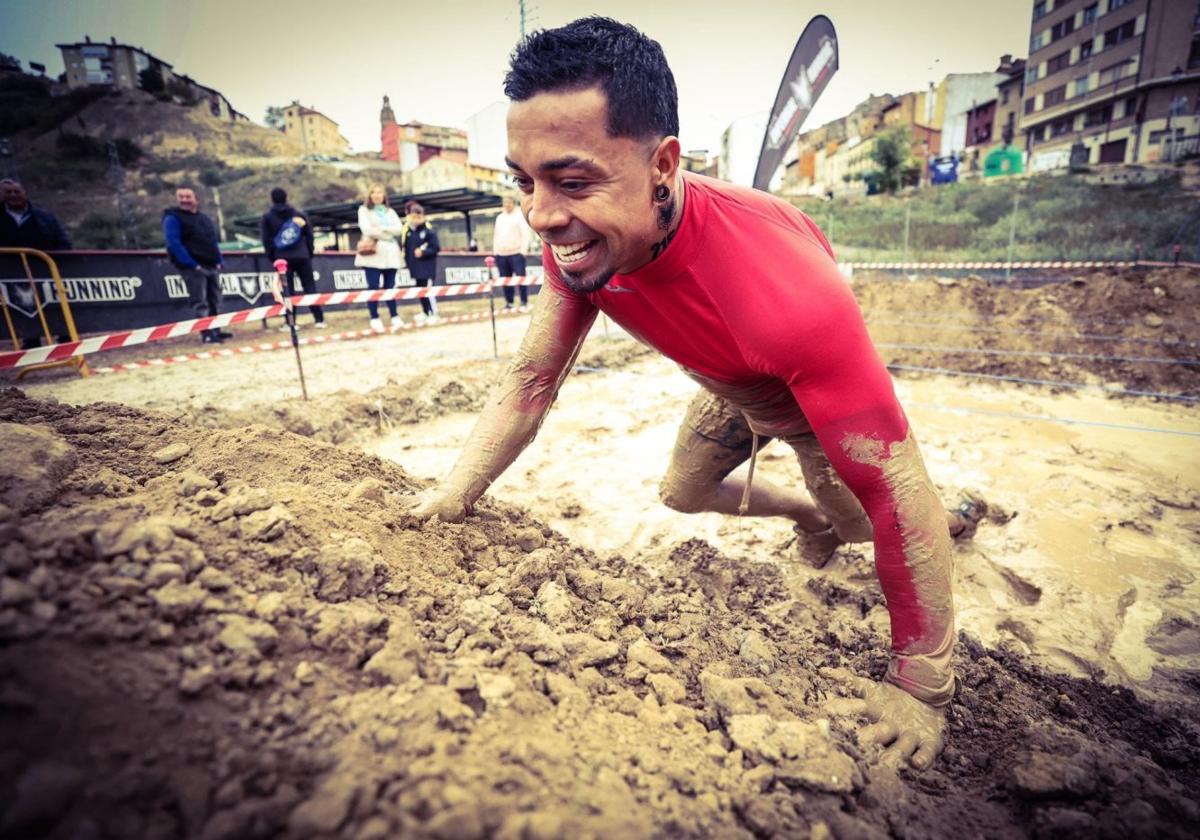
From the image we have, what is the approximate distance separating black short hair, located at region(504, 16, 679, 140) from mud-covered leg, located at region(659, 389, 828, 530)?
1.17 meters

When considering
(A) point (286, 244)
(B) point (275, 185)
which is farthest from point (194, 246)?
(B) point (275, 185)

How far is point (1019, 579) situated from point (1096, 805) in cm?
178

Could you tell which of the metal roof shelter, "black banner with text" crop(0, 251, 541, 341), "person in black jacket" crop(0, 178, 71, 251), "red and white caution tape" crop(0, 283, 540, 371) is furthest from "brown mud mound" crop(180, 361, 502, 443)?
the metal roof shelter

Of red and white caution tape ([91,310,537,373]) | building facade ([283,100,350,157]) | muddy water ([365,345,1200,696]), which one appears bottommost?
muddy water ([365,345,1200,696])

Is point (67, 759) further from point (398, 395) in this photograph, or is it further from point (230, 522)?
point (398, 395)

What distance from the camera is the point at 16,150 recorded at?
1854 inches

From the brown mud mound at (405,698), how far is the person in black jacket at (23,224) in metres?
6.68

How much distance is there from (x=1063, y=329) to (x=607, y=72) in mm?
7974

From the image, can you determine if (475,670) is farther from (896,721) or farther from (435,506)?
(896,721)

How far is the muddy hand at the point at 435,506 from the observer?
1865 millimetres

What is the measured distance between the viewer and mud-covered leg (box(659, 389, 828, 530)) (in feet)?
7.74

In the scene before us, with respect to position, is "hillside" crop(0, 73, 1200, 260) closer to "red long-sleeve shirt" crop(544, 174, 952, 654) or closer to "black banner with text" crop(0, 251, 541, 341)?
"red long-sleeve shirt" crop(544, 174, 952, 654)

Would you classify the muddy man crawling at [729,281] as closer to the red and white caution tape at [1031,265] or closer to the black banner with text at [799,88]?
the black banner with text at [799,88]

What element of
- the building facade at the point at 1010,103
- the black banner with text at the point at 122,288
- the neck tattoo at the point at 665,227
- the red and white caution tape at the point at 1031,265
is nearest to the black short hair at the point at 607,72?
the neck tattoo at the point at 665,227
